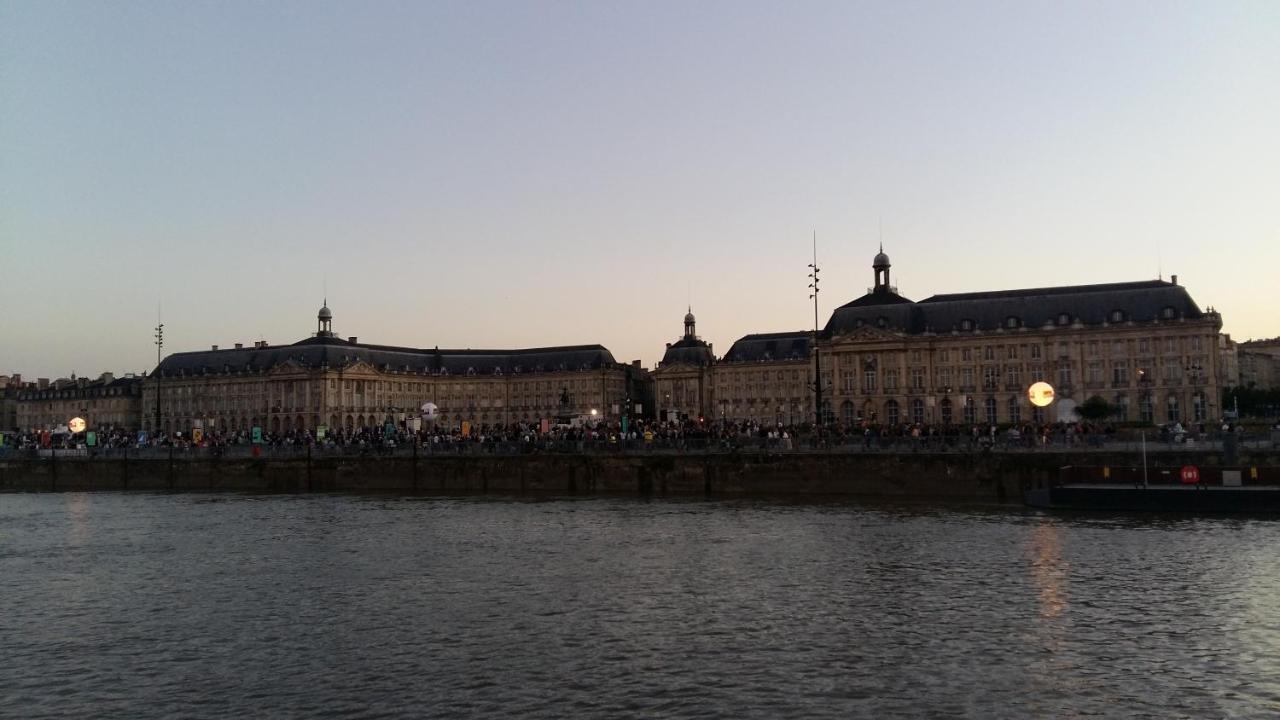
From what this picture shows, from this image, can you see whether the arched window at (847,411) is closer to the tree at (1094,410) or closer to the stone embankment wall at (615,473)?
the tree at (1094,410)

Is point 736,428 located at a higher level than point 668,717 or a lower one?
higher

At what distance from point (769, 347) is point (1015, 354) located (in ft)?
145

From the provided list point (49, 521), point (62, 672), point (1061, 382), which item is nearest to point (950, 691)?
point (62, 672)

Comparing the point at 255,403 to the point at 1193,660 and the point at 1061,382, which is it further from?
the point at 1193,660

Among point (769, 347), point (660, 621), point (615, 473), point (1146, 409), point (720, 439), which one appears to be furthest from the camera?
point (769, 347)

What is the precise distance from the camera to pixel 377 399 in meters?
184

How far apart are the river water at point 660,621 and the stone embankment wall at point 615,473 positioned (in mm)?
Result: 10701

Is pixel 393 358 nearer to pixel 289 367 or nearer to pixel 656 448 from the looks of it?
pixel 289 367

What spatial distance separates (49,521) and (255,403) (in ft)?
441

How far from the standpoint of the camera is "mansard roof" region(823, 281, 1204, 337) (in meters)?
116

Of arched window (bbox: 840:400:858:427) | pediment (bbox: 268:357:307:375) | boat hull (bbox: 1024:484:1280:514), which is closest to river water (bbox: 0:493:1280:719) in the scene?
boat hull (bbox: 1024:484:1280:514)

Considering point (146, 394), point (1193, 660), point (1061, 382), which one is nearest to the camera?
point (1193, 660)

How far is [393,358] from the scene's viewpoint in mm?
187250

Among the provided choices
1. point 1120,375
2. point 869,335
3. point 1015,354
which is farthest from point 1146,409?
point 869,335
